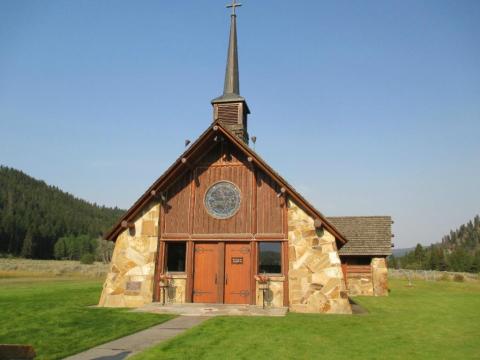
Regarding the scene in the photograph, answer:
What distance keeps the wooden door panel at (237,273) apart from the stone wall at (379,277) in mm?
11862

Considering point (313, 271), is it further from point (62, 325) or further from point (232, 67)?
point (232, 67)

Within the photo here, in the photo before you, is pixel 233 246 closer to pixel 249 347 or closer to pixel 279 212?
pixel 279 212

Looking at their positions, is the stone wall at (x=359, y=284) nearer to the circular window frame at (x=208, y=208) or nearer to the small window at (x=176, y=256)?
the circular window frame at (x=208, y=208)

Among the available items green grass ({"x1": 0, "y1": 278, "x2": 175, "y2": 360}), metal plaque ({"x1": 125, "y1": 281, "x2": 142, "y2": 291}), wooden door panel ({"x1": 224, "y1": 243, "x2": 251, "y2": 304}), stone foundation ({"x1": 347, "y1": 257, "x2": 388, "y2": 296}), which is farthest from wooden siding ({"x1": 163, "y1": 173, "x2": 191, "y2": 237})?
stone foundation ({"x1": 347, "y1": 257, "x2": 388, "y2": 296})

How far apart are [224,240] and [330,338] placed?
7.23 m

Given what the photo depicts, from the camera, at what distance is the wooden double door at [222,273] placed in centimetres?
1586

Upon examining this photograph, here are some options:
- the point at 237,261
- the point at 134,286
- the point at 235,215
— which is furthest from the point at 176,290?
the point at 235,215

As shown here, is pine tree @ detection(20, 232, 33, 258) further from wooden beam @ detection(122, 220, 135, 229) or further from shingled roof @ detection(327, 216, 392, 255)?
wooden beam @ detection(122, 220, 135, 229)

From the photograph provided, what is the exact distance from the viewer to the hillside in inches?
4065

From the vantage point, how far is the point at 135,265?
16422 mm

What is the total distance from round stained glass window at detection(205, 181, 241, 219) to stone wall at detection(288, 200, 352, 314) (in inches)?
102

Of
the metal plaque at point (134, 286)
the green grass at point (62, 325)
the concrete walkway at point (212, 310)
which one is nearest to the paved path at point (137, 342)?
the green grass at point (62, 325)

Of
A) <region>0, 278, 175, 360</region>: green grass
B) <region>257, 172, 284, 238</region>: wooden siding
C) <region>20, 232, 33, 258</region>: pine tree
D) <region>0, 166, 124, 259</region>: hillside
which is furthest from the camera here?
<region>0, 166, 124, 259</region>: hillside

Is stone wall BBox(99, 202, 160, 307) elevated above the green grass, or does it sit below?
above
